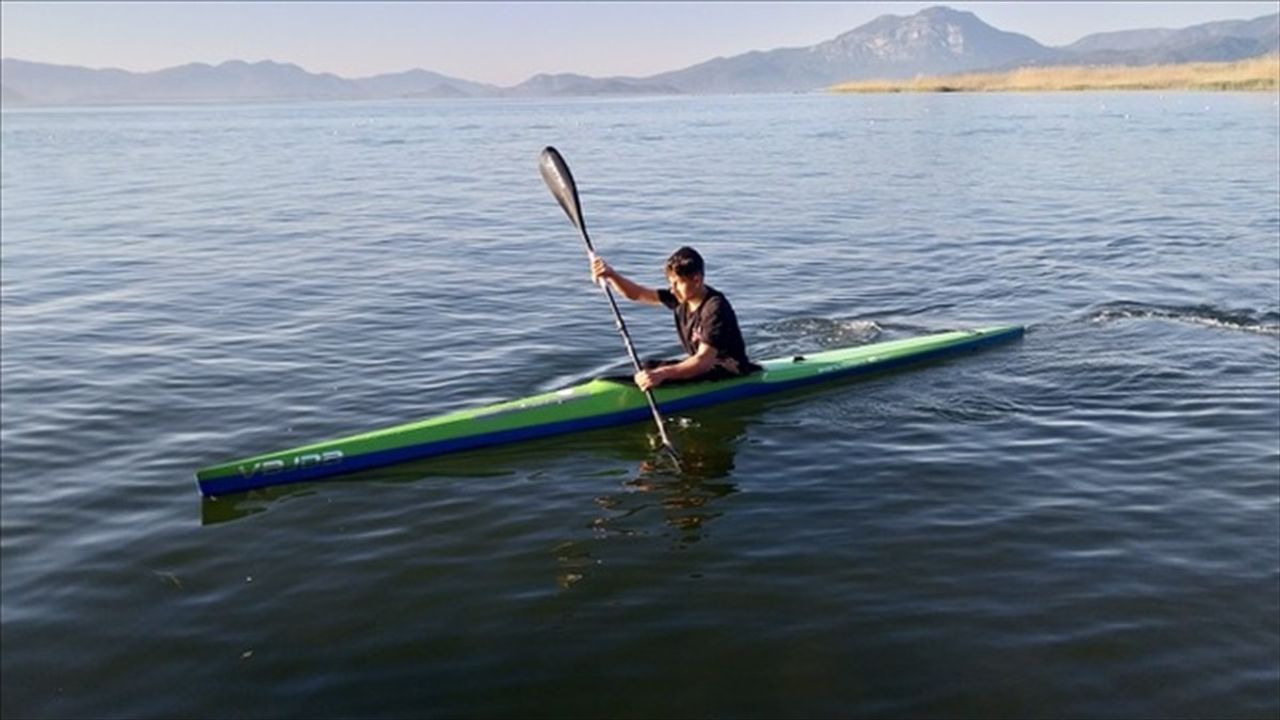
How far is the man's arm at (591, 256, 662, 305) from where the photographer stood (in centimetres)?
952

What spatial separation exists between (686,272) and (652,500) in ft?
7.30

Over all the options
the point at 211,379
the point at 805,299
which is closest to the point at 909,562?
the point at 211,379

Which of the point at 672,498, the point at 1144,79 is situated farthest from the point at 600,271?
the point at 1144,79

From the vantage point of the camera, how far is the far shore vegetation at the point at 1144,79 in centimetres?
8106

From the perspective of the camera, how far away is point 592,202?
28016 mm

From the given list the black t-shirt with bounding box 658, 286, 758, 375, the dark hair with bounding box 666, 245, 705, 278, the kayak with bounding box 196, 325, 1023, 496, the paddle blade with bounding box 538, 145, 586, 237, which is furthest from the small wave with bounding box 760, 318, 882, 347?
the dark hair with bounding box 666, 245, 705, 278

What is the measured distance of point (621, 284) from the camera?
961 cm

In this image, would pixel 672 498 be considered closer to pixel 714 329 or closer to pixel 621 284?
pixel 714 329

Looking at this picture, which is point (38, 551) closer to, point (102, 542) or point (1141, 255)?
point (102, 542)

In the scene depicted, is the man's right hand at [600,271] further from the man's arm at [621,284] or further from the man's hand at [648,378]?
the man's hand at [648,378]

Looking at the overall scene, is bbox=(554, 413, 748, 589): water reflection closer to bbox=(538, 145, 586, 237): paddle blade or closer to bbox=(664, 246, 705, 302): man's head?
bbox=(664, 246, 705, 302): man's head

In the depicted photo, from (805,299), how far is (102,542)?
393 inches

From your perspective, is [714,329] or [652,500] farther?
[714,329]

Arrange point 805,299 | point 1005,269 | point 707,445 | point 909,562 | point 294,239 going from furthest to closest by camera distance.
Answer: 1. point 294,239
2. point 1005,269
3. point 805,299
4. point 707,445
5. point 909,562
